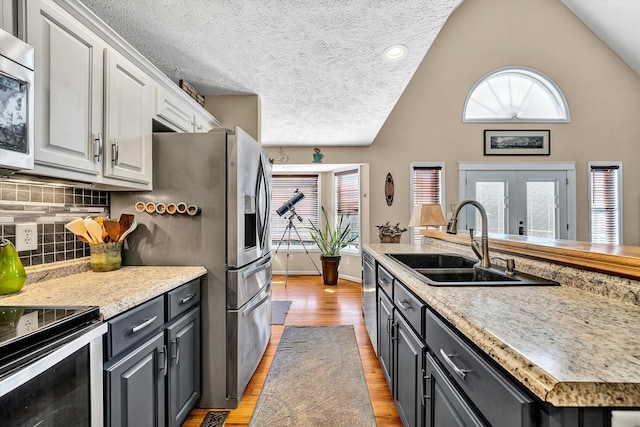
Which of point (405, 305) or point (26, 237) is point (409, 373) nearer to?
point (405, 305)

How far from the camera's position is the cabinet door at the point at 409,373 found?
1.27 meters

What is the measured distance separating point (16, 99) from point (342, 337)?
2719mm

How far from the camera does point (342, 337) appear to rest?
2.88 metres

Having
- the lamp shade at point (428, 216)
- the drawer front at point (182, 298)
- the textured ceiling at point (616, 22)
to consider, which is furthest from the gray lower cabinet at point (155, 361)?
the textured ceiling at point (616, 22)

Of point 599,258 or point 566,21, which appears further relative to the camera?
point 566,21

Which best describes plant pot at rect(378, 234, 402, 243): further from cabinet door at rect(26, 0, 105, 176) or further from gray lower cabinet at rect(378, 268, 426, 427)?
cabinet door at rect(26, 0, 105, 176)

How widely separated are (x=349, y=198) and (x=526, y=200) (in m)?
2.86

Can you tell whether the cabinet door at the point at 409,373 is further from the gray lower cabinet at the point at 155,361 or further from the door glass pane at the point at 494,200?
the door glass pane at the point at 494,200

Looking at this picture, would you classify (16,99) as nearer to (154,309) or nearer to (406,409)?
(154,309)

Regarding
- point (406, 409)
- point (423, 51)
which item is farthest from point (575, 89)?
point (406, 409)

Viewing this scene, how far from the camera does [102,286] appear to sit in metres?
1.33

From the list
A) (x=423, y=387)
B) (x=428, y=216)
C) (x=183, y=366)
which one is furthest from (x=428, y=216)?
(x=183, y=366)

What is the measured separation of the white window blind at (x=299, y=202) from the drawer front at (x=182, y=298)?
396cm

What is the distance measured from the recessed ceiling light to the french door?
316cm
